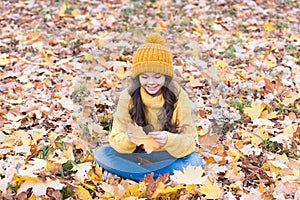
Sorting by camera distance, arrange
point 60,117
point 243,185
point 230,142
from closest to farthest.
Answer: point 243,185 → point 230,142 → point 60,117

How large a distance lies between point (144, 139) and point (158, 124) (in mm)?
252

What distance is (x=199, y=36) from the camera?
561cm

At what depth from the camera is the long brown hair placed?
2818 mm

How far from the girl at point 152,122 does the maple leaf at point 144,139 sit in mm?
25

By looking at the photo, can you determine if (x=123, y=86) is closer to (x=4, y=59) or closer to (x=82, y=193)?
(x=82, y=193)

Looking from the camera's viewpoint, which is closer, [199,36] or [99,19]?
[199,36]

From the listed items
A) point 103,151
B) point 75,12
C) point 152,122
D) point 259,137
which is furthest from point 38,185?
point 75,12

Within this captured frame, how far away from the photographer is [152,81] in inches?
107

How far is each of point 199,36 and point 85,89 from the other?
220 cm

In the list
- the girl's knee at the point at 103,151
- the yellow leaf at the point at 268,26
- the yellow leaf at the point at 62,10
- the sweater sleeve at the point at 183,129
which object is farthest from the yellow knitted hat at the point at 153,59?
the yellow leaf at the point at 62,10

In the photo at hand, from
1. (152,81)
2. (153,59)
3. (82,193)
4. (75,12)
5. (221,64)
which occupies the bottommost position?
(82,193)

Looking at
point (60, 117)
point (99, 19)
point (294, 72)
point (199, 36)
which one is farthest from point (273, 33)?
point (60, 117)

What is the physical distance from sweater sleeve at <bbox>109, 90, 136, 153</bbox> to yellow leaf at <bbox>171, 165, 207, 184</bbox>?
1.20 feet

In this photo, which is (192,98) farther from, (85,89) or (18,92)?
(18,92)
